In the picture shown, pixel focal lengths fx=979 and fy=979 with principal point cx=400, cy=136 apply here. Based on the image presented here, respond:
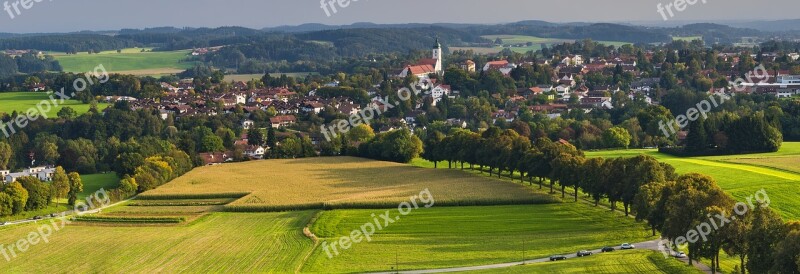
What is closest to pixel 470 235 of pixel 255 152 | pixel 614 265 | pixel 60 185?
pixel 614 265

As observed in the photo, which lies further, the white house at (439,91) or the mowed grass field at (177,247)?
the white house at (439,91)

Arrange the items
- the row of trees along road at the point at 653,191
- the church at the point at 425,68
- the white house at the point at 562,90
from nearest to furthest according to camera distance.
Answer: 1. the row of trees along road at the point at 653,191
2. the white house at the point at 562,90
3. the church at the point at 425,68

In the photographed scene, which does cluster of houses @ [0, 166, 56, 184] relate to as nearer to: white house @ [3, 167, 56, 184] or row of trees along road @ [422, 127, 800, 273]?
white house @ [3, 167, 56, 184]

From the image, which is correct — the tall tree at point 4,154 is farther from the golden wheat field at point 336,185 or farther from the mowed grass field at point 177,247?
the mowed grass field at point 177,247

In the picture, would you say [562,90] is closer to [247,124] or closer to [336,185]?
[247,124]

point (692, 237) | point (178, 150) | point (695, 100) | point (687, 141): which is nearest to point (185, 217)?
point (178, 150)

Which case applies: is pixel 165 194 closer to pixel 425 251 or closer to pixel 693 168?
pixel 425 251

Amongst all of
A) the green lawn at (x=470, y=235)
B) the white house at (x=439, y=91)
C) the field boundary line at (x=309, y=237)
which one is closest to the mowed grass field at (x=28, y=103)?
the white house at (x=439, y=91)
